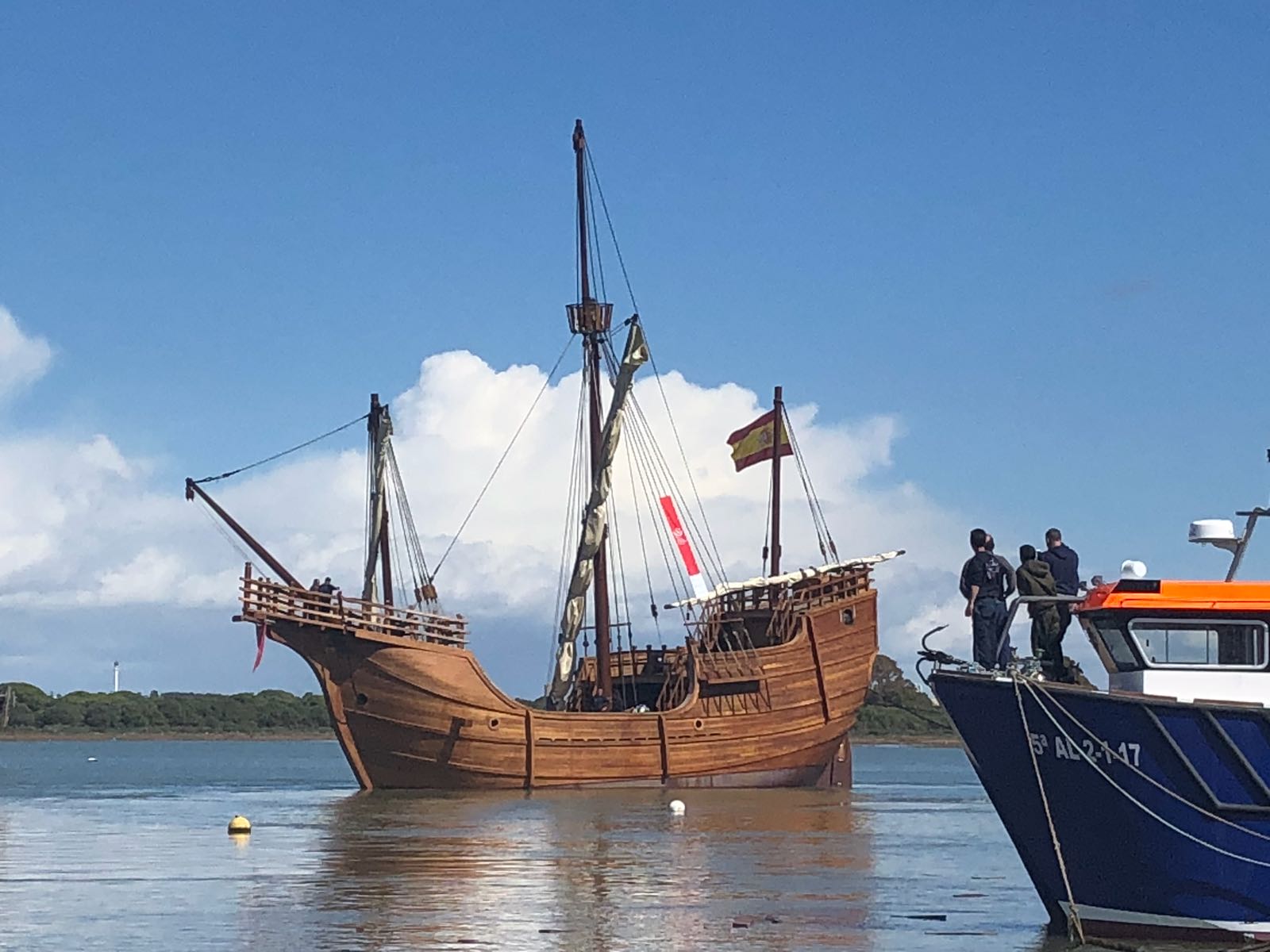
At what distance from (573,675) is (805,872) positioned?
85.0ft

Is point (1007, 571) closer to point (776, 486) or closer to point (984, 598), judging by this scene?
point (984, 598)

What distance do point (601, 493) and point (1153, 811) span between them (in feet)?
117

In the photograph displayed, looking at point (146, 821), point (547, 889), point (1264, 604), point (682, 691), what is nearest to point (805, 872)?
point (547, 889)

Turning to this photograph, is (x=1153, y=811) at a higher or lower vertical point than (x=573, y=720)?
lower

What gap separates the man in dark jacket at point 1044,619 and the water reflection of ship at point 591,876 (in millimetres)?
3337

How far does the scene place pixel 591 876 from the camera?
25.2 m

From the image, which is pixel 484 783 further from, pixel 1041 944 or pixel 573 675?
pixel 1041 944

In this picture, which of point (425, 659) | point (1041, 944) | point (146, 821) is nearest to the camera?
point (1041, 944)

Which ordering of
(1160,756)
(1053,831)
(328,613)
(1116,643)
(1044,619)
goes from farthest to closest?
(328,613) → (1044,619) → (1053,831) → (1116,643) → (1160,756)

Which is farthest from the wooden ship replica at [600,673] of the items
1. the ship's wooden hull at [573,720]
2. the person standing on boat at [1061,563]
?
the person standing on boat at [1061,563]

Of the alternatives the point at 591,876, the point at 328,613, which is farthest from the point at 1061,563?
the point at 328,613

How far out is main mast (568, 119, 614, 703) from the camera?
52.3 m

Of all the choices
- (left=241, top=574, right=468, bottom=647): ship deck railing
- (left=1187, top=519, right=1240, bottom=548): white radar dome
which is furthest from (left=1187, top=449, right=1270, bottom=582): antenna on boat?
(left=241, top=574, right=468, bottom=647): ship deck railing

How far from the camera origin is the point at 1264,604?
17766 mm
